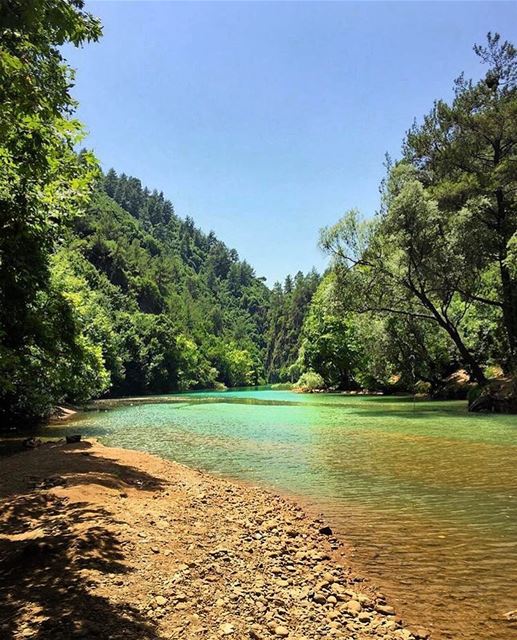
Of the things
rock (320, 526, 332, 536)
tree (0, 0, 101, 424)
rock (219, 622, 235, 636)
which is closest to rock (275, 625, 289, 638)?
rock (219, 622, 235, 636)

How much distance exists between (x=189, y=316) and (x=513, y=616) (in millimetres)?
160590

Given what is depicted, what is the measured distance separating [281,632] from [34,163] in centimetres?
690

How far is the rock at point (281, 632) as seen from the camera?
181 inches

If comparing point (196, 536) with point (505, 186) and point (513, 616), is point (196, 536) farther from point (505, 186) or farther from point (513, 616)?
point (505, 186)

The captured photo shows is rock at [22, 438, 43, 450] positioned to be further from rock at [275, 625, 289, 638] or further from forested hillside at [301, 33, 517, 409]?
forested hillside at [301, 33, 517, 409]

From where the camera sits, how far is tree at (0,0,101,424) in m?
5.96

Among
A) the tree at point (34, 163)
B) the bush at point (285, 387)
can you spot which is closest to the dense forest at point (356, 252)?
the tree at point (34, 163)

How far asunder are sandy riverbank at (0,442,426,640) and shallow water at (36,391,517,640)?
554 millimetres

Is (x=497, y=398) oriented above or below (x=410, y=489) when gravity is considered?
above

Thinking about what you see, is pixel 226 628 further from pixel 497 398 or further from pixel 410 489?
pixel 497 398

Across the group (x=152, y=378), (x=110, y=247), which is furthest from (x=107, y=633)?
(x=110, y=247)

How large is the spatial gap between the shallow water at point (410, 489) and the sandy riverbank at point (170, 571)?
21.8 inches

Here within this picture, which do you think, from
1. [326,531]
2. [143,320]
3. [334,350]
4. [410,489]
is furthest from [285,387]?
[326,531]

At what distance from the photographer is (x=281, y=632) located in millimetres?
4625
